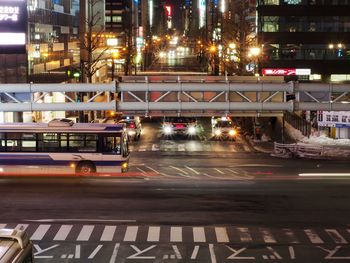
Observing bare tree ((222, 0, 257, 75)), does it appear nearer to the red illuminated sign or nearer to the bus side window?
the red illuminated sign

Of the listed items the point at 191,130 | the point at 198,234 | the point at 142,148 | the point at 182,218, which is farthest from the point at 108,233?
the point at 191,130

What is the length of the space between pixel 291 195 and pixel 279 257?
943 cm

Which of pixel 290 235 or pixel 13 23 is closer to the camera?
pixel 290 235

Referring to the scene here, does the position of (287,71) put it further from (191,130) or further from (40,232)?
(40,232)

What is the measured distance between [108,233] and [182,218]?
3191 millimetres

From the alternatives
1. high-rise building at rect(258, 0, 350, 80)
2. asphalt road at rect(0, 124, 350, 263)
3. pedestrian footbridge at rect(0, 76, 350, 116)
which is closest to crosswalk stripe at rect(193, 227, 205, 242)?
asphalt road at rect(0, 124, 350, 263)

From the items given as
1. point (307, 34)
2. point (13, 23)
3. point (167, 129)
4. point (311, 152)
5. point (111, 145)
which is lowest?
point (311, 152)

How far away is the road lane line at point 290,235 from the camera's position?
61.3 ft

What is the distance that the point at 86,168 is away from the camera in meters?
34.3

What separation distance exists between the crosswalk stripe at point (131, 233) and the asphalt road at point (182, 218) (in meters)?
0.03

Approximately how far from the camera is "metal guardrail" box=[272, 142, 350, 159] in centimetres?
4578

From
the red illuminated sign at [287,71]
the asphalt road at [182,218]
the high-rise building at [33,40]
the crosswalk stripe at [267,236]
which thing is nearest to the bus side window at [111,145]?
the asphalt road at [182,218]

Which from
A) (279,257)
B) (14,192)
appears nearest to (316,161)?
(14,192)

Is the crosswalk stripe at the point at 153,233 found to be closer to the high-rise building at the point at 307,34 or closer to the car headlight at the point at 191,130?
the car headlight at the point at 191,130
